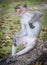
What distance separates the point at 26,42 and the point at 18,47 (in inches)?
6.5

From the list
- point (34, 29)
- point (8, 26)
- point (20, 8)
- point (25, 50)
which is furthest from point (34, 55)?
point (20, 8)

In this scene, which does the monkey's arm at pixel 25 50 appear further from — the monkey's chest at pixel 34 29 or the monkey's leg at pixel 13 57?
the monkey's chest at pixel 34 29

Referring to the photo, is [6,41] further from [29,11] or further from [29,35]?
[29,11]

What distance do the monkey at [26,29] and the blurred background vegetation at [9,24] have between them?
0.07m

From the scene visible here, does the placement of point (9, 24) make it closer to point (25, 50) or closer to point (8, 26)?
point (8, 26)

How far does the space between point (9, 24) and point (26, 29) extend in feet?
1.05

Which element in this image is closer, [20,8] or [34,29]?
[34,29]

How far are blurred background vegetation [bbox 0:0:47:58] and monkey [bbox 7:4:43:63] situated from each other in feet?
0.23

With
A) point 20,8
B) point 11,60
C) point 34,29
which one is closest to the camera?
point 11,60

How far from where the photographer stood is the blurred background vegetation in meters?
4.20

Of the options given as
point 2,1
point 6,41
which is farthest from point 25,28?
point 2,1

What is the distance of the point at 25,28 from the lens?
171 inches

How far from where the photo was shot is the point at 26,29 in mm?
4320

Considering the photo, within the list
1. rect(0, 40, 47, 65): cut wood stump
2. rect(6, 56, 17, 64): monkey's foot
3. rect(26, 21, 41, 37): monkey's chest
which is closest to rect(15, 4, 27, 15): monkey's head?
rect(26, 21, 41, 37): monkey's chest
